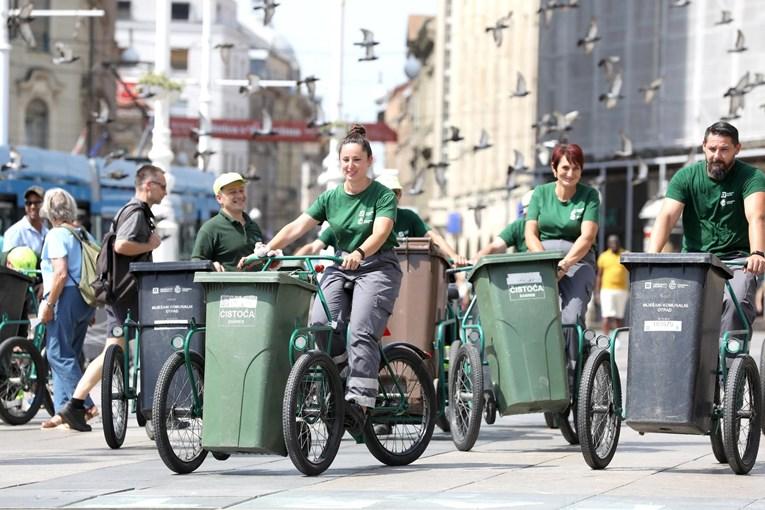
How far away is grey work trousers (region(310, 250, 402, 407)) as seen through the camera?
10.2 meters

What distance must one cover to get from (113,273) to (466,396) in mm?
2578

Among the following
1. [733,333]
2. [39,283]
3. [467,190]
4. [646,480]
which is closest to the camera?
[646,480]

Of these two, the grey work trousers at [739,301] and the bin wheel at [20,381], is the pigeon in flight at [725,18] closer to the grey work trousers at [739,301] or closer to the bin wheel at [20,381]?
the bin wheel at [20,381]

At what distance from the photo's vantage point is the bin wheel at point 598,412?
9.77 metres

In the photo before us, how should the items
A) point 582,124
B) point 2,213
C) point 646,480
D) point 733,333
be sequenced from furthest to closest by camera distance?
point 582,124
point 2,213
point 733,333
point 646,480

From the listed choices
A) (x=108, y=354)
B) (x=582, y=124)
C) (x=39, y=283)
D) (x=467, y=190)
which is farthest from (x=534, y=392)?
(x=467, y=190)

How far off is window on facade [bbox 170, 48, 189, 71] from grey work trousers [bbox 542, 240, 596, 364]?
387 ft

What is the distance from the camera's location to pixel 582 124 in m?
53.2

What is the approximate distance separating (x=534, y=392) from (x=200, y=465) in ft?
6.27

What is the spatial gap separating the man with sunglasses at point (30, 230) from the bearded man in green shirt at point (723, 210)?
7.13m

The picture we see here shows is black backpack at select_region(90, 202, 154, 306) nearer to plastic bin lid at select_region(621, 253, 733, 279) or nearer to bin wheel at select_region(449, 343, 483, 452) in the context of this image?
bin wheel at select_region(449, 343, 483, 452)

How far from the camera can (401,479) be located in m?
9.64

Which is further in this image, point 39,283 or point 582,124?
point 582,124

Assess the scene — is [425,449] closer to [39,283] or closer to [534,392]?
[534,392]
